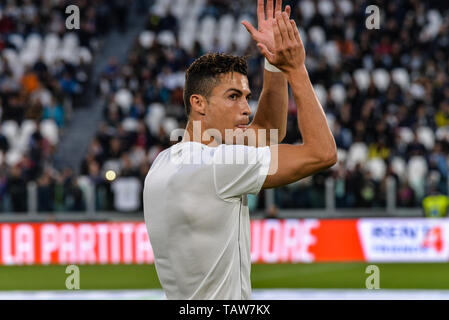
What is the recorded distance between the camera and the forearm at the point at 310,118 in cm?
321

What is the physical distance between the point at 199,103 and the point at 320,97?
1634 centimetres

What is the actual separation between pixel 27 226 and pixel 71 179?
1.53 meters

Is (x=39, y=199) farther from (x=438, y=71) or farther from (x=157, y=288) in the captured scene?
(x=438, y=71)

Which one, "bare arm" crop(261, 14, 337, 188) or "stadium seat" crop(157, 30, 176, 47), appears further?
"stadium seat" crop(157, 30, 176, 47)

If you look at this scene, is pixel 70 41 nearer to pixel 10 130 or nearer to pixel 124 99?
pixel 124 99

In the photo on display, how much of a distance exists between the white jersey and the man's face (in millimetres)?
147

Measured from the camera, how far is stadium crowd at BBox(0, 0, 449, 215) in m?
16.5

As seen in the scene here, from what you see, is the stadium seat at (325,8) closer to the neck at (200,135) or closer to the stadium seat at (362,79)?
the stadium seat at (362,79)

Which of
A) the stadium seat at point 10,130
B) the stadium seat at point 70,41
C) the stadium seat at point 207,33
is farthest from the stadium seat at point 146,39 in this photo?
the stadium seat at point 10,130

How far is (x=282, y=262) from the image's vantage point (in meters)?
16.1

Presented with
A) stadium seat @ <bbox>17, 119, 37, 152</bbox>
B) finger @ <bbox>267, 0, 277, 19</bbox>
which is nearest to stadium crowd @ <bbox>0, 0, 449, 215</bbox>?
stadium seat @ <bbox>17, 119, 37, 152</bbox>

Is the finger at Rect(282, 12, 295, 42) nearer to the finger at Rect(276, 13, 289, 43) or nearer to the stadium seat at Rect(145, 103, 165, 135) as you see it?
the finger at Rect(276, 13, 289, 43)

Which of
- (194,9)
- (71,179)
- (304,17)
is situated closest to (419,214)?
(71,179)

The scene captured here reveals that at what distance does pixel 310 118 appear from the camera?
10.6 feet
